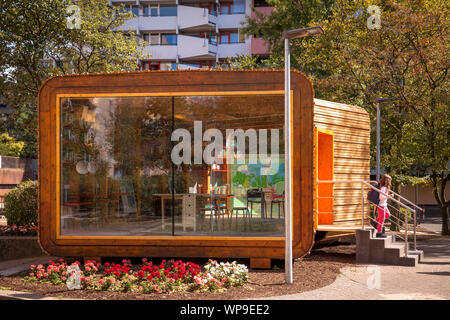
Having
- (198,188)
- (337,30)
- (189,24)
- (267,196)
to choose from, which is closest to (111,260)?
(198,188)

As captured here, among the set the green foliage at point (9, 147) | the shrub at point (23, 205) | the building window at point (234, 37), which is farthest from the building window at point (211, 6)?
the shrub at point (23, 205)

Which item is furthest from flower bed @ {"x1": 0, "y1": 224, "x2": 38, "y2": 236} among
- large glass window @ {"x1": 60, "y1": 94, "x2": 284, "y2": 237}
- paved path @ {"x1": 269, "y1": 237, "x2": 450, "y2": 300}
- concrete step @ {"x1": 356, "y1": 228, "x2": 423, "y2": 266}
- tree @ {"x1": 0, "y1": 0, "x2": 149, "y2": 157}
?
concrete step @ {"x1": 356, "y1": 228, "x2": 423, "y2": 266}

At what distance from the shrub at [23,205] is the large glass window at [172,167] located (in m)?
4.15

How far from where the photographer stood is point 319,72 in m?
24.3

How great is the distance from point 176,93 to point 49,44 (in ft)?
30.0

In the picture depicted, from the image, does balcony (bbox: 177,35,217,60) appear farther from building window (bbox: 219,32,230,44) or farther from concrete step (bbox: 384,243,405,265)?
concrete step (bbox: 384,243,405,265)

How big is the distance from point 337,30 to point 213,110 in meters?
9.63

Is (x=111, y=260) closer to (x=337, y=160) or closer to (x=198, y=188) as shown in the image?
(x=198, y=188)

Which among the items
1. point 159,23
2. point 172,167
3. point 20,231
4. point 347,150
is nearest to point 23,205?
point 20,231

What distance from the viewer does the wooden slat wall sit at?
11.9m

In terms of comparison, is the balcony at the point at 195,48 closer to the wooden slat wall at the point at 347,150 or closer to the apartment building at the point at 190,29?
the apartment building at the point at 190,29

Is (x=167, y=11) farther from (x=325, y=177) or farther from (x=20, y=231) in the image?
(x=325, y=177)

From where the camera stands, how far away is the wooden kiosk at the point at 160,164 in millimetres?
10203

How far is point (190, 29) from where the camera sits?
149 feet
